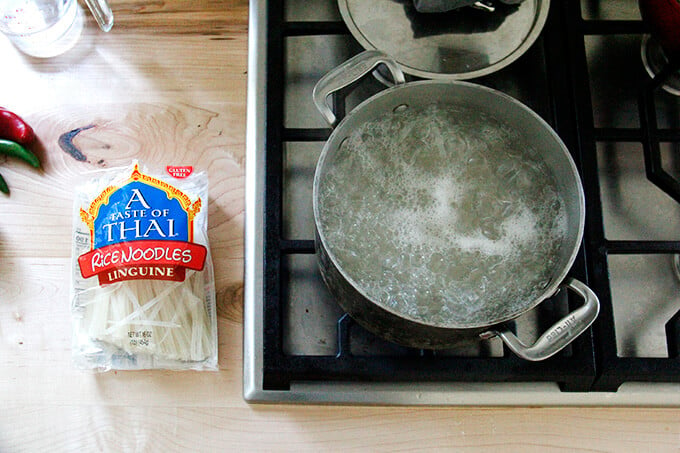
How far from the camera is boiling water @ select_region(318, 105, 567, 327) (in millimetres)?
696

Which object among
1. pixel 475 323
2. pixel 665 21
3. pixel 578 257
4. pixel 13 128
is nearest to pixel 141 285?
pixel 13 128

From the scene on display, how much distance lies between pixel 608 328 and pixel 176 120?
575 millimetres

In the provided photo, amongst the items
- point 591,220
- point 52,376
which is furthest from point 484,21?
point 52,376

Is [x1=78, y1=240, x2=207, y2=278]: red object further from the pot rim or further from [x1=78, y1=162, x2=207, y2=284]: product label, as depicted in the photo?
the pot rim

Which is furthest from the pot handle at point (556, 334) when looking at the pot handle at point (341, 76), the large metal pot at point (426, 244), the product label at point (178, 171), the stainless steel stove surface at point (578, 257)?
the product label at point (178, 171)

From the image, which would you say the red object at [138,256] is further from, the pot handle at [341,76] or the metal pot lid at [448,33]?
the metal pot lid at [448,33]

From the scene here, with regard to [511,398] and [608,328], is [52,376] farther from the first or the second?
[608,328]

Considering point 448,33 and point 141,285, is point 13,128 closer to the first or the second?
point 141,285

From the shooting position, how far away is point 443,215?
0.73 meters

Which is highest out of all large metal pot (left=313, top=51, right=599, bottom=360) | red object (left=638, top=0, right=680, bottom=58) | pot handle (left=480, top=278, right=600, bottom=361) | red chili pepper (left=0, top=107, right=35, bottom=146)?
red object (left=638, top=0, right=680, bottom=58)

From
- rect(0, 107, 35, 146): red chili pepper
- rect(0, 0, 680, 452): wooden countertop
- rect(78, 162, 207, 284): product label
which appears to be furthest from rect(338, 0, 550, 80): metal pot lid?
rect(0, 107, 35, 146): red chili pepper

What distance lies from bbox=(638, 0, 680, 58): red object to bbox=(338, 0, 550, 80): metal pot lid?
118 mm

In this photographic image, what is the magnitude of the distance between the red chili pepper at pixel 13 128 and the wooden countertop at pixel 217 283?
0.03 meters

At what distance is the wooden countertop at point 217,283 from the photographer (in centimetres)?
76
